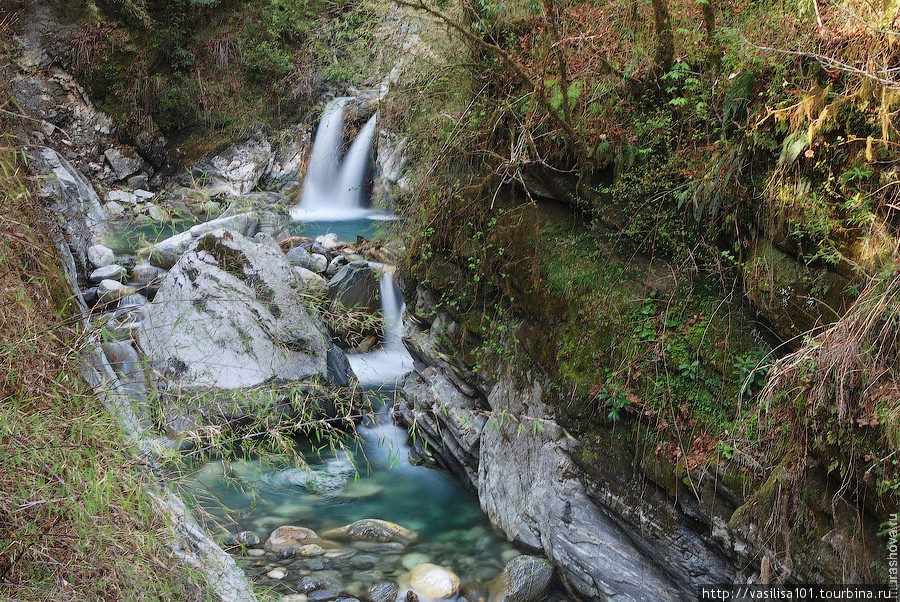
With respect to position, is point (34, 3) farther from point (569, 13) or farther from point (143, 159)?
point (569, 13)

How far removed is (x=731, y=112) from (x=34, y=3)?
46.0 feet

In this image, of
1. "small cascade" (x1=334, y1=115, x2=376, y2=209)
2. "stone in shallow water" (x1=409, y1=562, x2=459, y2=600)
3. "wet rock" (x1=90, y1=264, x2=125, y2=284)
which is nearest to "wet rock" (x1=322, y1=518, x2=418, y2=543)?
"stone in shallow water" (x1=409, y1=562, x2=459, y2=600)

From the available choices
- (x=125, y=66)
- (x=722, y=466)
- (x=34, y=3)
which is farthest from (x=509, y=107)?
(x=34, y=3)

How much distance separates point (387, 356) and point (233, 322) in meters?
1.84

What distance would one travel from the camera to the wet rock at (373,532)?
449 cm

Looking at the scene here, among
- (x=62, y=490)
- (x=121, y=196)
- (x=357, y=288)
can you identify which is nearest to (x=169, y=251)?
(x=357, y=288)

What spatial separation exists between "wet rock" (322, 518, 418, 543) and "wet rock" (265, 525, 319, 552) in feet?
0.44

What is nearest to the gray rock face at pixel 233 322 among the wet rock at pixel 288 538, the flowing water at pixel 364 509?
the flowing water at pixel 364 509

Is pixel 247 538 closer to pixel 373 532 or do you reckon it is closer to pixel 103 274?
pixel 373 532

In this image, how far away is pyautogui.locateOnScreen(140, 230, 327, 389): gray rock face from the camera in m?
5.55

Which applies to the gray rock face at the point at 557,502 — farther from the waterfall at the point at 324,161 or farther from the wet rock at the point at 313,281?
the waterfall at the point at 324,161

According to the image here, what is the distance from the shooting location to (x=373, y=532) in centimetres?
452

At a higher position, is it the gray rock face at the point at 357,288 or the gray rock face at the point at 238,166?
the gray rock face at the point at 238,166

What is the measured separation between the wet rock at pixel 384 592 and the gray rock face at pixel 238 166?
31.7 feet
